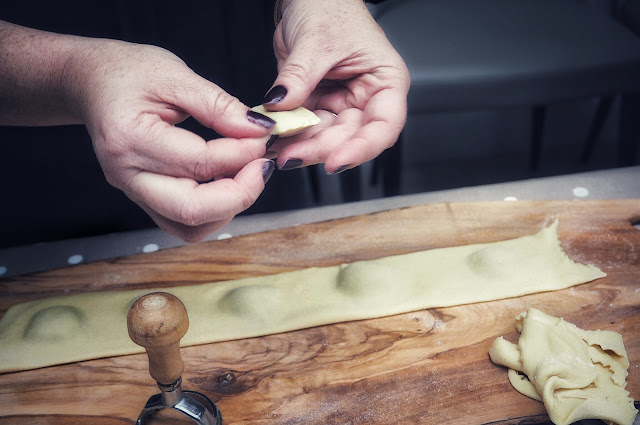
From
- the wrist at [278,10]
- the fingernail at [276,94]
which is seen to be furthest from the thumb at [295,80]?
the wrist at [278,10]

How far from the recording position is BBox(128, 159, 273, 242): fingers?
2.39 ft

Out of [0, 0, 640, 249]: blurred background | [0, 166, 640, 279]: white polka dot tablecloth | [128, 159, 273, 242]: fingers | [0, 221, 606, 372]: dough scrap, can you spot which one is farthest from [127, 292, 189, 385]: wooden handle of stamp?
[0, 0, 640, 249]: blurred background

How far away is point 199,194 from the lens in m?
0.73

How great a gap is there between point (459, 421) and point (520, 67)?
3.48ft

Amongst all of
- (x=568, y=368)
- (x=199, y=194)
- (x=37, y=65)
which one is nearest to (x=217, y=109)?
(x=199, y=194)

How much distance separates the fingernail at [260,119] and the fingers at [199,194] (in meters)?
0.05

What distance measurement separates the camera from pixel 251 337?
2.88ft

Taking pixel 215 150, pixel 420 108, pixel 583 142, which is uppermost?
pixel 215 150

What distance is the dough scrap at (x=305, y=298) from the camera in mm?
873

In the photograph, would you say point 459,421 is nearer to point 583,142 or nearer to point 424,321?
point 424,321

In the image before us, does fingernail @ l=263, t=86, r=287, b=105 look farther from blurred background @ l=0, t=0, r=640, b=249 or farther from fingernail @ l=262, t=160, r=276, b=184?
blurred background @ l=0, t=0, r=640, b=249

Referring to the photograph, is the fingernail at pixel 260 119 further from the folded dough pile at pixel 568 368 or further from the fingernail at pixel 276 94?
the folded dough pile at pixel 568 368

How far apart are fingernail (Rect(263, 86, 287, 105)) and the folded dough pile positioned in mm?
441

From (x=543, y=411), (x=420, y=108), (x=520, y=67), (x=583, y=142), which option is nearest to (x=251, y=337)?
(x=543, y=411)
